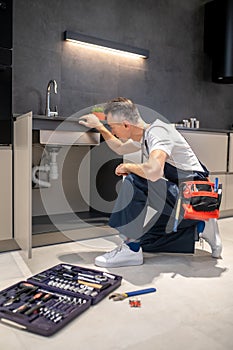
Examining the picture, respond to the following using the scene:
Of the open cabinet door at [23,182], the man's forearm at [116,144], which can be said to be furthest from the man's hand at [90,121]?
the open cabinet door at [23,182]

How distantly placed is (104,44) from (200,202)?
1.73 meters

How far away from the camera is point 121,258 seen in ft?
6.28

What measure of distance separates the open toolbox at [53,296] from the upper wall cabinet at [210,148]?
1.66 metres

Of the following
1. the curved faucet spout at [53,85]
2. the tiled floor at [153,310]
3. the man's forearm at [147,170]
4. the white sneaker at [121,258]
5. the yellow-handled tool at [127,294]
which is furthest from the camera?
the curved faucet spout at [53,85]

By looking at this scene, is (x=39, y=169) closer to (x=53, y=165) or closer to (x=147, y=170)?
(x=53, y=165)

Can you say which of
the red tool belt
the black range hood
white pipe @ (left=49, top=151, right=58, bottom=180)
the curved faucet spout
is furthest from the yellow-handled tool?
the black range hood

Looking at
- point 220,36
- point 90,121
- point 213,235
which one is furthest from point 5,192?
point 220,36

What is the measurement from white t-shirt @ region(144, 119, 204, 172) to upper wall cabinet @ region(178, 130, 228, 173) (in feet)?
2.98

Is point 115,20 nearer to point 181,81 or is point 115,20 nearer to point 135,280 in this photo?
point 181,81

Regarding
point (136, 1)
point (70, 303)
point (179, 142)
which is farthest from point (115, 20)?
point (70, 303)

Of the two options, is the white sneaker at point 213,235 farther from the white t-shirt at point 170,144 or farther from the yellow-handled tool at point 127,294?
the yellow-handled tool at point 127,294

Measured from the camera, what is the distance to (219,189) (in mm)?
1973

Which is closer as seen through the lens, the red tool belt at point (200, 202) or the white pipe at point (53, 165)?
the red tool belt at point (200, 202)

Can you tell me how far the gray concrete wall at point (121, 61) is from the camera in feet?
8.39
